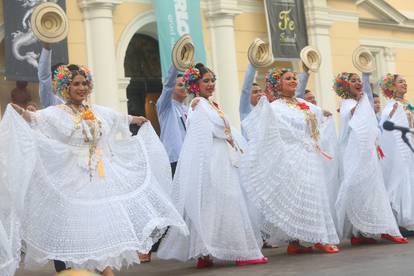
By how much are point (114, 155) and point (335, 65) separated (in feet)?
39.8

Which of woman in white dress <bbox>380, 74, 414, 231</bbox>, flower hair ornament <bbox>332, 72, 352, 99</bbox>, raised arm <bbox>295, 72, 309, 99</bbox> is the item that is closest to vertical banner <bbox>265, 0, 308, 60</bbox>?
woman in white dress <bbox>380, 74, 414, 231</bbox>

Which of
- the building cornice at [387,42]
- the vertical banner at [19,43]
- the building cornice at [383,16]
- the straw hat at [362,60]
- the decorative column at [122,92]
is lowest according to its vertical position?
the straw hat at [362,60]

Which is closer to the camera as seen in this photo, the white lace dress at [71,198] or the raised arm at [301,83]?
the white lace dress at [71,198]

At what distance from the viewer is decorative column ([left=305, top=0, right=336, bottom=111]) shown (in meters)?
17.1

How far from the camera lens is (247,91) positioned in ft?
26.5

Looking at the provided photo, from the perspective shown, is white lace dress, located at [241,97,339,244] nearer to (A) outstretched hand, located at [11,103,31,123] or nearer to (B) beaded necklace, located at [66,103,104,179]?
(B) beaded necklace, located at [66,103,104,179]

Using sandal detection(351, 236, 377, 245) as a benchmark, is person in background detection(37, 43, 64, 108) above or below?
above

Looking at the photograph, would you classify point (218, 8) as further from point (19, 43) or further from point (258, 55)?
point (258, 55)

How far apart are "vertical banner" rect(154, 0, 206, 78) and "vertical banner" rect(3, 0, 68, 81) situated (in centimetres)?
213

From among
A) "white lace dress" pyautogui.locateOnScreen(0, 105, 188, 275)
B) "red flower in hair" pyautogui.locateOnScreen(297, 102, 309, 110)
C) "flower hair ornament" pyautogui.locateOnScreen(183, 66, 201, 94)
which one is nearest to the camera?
"white lace dress" pyautogui.locateOnScreen(0, 105, 188, 275)

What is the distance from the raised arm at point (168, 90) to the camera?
7.53 m

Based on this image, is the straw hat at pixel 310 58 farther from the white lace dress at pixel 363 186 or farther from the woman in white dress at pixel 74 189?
the woman in white dress at pixel 74 189

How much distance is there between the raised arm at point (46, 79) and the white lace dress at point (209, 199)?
3.65 ft

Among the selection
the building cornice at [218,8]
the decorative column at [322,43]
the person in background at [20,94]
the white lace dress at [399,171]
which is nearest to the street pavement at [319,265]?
the white lace dress at [399,171]
